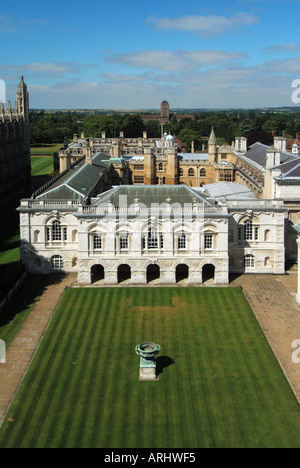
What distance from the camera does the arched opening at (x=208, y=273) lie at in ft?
181

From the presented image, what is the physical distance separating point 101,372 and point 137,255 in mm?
17480

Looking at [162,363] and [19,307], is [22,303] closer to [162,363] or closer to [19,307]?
[19,307]

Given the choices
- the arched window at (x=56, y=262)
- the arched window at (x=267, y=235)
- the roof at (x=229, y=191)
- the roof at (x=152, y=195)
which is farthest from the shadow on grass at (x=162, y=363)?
the roof at (x=229, y=191)

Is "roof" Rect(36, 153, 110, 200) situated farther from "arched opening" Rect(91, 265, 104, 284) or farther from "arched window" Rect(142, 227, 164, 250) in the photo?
"arched window" Rect(142, 227, 164, 250)

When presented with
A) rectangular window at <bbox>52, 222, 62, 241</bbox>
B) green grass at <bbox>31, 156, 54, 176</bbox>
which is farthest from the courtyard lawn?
green grass at <bbox>31, 156, 54, 176</bbox>

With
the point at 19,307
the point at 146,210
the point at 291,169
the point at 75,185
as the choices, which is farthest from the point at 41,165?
the point at 19,307

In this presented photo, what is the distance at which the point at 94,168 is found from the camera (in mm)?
76312

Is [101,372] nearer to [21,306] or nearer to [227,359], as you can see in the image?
[227,359]

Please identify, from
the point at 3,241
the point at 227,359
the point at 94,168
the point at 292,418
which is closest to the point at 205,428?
the point at 292,418

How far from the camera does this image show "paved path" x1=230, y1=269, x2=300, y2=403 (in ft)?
129

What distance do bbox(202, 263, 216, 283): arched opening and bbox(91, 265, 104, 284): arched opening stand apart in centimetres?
1099

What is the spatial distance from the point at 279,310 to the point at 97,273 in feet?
66.1
